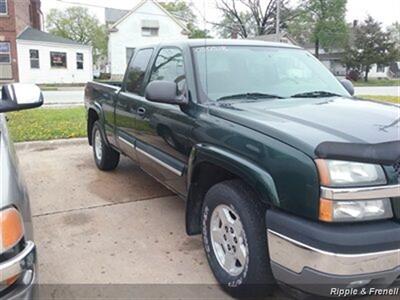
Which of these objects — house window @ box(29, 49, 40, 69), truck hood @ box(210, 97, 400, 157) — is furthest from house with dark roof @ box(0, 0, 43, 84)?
truck hood @ box(210, 97, 400, 157)

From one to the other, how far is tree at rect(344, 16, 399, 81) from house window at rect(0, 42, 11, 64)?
35.6 meters

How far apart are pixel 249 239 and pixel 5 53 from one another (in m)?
30.7

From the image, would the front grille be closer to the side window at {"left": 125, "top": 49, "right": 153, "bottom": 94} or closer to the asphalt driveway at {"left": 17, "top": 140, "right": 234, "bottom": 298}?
the asphalt driveway at {"left": 17, "top": 140, "right": 234, "bottom": 298}

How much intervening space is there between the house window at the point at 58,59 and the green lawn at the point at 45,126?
70.2 feet

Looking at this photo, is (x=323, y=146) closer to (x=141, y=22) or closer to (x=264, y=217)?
(x=264, y=217)

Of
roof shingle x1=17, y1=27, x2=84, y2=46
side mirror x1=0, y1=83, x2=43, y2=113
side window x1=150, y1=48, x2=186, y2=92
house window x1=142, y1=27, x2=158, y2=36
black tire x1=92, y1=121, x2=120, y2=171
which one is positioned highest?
house window x1=142, y1=27, x2=158, y2=36

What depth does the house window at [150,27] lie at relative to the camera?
117 feet

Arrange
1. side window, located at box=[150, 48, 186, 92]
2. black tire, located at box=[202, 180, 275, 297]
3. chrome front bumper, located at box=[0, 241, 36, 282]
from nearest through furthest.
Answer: chrome front bumper, located at box=[0, 241, 36, 282]
black tire, located at box=[202, 180, 275, 297]
side window, located at box=[150, 48, 186, 92]

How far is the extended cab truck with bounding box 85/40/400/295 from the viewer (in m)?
2.21

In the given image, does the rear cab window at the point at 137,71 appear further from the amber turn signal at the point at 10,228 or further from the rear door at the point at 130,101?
the amber turn signal at the point at 10,228

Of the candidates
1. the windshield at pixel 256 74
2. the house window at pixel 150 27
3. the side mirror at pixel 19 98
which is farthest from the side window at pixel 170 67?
the house window at pixel 150 27

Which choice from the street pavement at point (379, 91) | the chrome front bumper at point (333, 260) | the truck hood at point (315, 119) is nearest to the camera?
the chrome front bumper at point (333, 260)

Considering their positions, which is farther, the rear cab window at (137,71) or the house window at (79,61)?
the house window at (79,61)

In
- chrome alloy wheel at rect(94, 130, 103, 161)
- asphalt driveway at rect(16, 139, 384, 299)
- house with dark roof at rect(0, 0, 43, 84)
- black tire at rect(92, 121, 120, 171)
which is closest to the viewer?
asphalt driveway at rect(16, 139, 384, 299)
